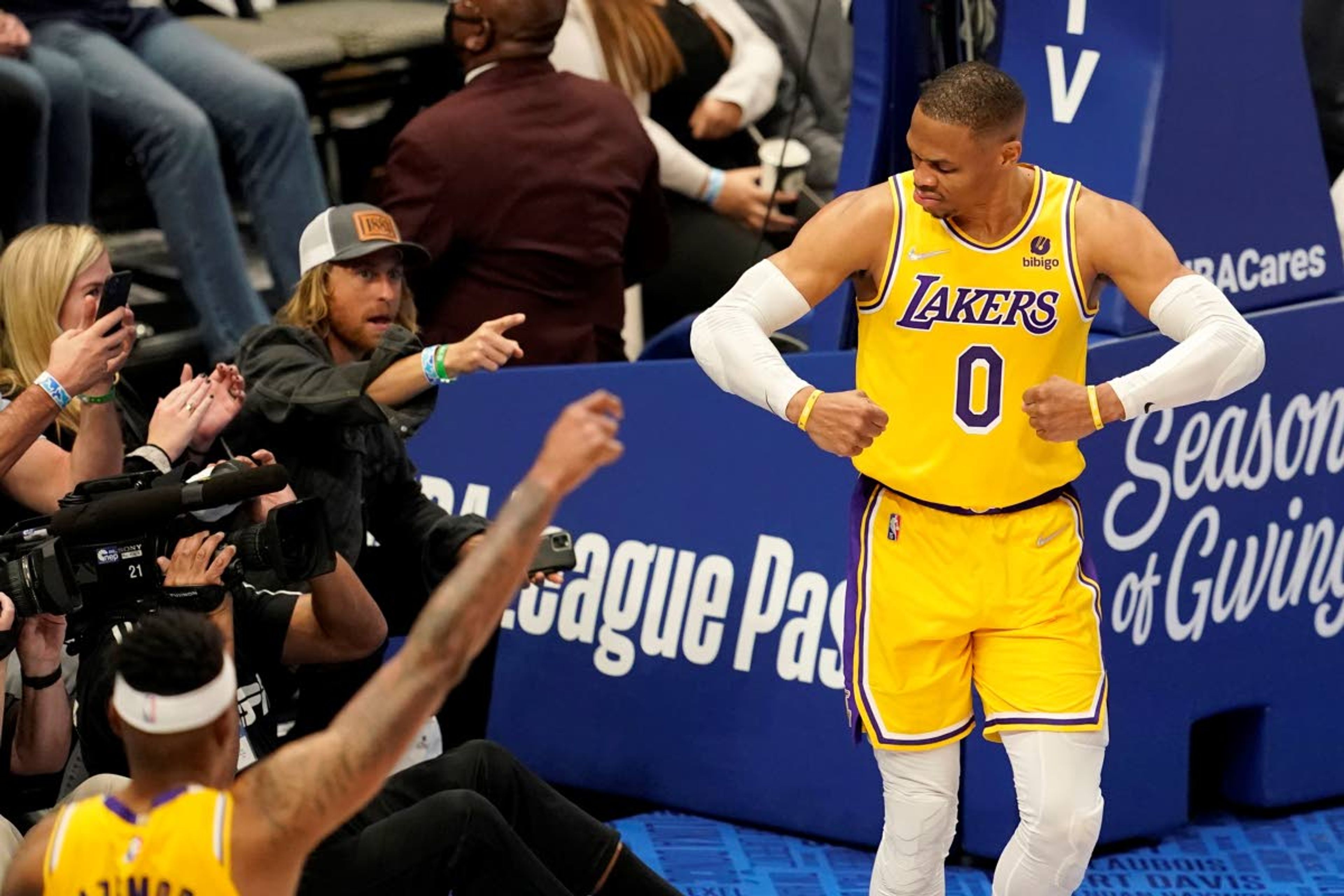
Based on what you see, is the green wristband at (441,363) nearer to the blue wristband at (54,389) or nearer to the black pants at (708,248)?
the blue wristband at (54,389)

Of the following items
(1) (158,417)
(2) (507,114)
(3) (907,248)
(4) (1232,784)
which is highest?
(3) (907,248)

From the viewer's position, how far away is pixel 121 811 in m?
3.38

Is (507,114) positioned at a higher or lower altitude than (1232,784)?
higher

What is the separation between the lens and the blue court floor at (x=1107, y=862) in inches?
218

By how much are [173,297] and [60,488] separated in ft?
7.70

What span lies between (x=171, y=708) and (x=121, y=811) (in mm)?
177

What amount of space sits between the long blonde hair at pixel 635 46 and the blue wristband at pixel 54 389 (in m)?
2.87

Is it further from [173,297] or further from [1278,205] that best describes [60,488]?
[1278,205]

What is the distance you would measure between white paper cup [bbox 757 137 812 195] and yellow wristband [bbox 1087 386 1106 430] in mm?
2727

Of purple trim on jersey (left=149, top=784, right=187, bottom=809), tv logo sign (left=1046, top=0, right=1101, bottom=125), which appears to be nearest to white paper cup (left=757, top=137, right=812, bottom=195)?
tv logo sign (left=1046, top=0, right=1101, bottom=125)

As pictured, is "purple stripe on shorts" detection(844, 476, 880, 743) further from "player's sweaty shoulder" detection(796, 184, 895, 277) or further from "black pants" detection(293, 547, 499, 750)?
"black pants" detection(293, 547, 499, 750)

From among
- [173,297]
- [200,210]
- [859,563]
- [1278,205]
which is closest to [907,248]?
[859,563]

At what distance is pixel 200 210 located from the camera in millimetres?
6695

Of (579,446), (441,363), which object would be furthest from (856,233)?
(579,446)
